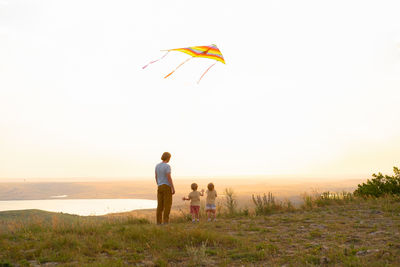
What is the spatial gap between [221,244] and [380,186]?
1159 cm

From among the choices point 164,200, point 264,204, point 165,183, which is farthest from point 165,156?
point 264,204

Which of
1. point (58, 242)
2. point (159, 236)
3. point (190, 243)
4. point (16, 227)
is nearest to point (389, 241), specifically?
point (190, 243)

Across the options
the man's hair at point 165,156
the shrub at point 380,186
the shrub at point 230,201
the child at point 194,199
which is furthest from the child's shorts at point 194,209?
the shrub at point 380,186

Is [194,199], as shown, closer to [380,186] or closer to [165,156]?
[165,156]

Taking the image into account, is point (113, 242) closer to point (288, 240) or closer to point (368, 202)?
point (288, 240)

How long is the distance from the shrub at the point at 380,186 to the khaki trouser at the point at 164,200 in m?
9.45

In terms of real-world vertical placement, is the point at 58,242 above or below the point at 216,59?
below

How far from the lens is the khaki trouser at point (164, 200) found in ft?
34.9

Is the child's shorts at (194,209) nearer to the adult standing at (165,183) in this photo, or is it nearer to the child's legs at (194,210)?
the child's legs at (194,210)

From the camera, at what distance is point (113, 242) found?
7.69 m

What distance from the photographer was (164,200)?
10750 millimetres

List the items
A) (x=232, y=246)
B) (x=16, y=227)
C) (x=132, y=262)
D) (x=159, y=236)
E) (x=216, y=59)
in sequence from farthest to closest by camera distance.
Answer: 1. (x=216, y=59)
2. (x=16, y=227)
3. (x=159, y=236)
4. (x=232, y=246)
5. (x=132, y=262)

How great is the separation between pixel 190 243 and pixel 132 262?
5.13 ft

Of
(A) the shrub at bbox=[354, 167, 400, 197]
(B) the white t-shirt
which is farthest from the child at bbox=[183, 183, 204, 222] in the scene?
(A) the shrub at bbox=[354, 167, 400, 197]
